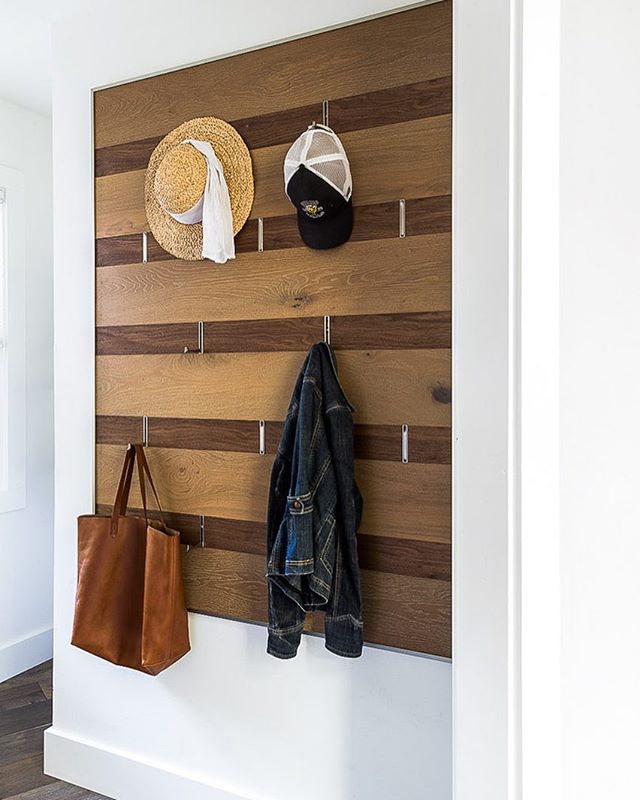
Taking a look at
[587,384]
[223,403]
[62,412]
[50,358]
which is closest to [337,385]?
[223,403]

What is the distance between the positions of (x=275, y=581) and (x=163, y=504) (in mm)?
574

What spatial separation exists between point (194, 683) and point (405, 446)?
1.05 metres

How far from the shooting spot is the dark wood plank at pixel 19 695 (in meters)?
2.93

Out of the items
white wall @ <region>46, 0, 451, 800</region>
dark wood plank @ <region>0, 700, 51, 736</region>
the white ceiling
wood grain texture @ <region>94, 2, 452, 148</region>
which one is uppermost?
the white ceiling

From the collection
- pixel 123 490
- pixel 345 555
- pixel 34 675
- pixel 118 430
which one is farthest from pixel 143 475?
pixel 34 675

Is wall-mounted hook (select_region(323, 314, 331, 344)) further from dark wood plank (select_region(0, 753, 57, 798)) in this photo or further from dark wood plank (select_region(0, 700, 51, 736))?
dark wood plank (select_region(0, 700, 51, 736))

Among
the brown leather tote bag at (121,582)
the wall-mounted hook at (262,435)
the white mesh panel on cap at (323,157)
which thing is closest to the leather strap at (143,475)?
the brown leather tote bag at (121,582)

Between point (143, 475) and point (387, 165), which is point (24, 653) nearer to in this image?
point (143, 475)

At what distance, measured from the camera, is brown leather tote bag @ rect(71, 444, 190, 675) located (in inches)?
83.4

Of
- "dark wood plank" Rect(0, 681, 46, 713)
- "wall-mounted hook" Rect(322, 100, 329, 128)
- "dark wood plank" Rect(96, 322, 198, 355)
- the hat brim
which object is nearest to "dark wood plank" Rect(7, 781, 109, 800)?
"dark wood plank" Rect(0, 681, 46, 713)

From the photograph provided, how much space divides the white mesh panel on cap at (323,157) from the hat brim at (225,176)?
0.85 ft

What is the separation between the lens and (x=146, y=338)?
Answer: 2.24m

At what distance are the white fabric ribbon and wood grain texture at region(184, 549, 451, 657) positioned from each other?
907mm

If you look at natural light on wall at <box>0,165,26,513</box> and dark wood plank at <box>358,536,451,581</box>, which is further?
natural light on wall at <box>0,165,26,513</box>
